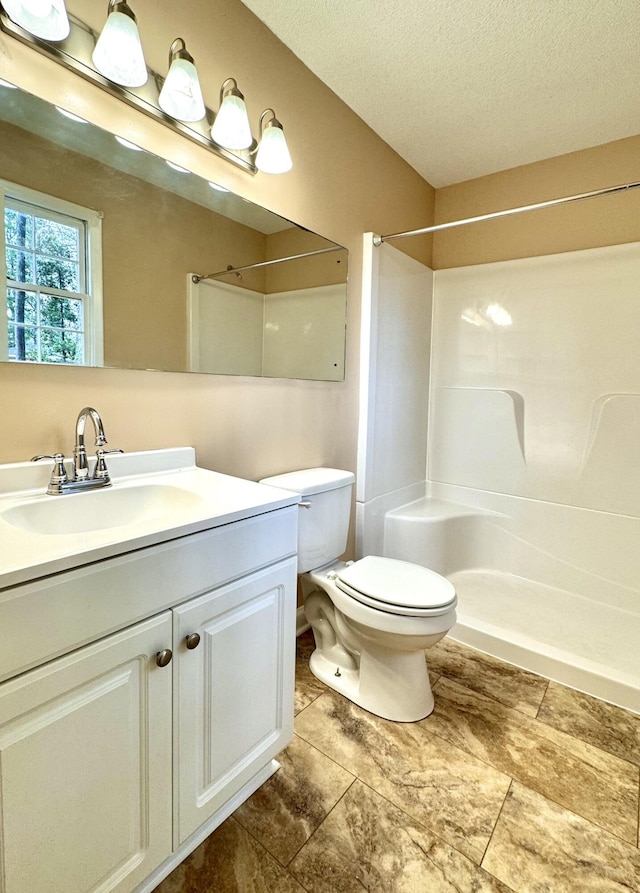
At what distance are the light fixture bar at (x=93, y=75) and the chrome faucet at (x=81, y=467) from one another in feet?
2.67

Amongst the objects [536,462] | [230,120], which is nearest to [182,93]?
[230,120]

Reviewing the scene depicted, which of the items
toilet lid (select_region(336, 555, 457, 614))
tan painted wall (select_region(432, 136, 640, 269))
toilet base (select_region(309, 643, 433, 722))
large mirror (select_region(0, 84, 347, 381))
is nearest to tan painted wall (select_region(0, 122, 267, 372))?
large mirror (select_region(0, 84, 347, 381))

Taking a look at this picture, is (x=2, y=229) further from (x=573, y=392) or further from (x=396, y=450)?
(x=573, y=392)

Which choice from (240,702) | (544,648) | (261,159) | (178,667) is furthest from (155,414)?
(544,648)

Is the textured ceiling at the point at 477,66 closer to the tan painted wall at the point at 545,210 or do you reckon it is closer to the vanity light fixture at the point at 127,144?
the tan painted wall at the point at 545,210

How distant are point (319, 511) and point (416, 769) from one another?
85cm

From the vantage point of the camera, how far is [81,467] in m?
1.06

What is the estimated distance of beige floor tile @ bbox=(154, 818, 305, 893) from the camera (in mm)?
962

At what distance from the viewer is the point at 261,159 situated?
144cm

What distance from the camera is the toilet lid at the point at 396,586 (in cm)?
139

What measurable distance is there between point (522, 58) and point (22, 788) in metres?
2.53

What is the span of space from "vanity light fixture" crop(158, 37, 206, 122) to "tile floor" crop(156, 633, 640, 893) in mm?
1941

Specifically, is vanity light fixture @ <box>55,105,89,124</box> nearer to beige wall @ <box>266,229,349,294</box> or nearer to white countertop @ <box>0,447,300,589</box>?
beige wall @ <box>266,229,349,294</box>

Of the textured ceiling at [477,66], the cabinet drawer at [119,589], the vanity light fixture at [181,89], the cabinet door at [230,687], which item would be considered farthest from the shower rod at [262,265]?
the cabinet door at [230,687]
